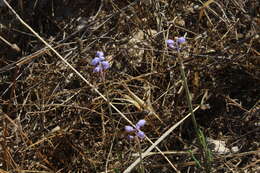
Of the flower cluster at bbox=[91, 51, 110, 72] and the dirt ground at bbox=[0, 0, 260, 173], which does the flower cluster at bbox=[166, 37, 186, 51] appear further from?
the dirt ground at bbox=[0, 0, 260, 173]

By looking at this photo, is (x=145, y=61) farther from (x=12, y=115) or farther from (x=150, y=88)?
(x=12, y=115)

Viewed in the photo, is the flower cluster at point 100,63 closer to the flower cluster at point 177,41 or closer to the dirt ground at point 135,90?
the flower cluster at point 177,41

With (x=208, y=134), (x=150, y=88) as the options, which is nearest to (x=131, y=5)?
(x=150, y=88)

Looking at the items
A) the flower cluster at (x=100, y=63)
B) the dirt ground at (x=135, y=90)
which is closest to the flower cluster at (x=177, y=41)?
the flower cluster at (x=100, y=63)

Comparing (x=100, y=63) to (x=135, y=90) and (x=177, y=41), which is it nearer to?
(x=177, y=41)

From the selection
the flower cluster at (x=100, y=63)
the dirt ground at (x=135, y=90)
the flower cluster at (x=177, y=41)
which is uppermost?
the flower cluster at (x=177, y=41)

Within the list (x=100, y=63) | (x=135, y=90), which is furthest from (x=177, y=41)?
(x=135, y=90)

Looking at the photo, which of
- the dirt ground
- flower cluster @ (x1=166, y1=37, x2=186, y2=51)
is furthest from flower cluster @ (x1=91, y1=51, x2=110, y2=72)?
the dirt ground

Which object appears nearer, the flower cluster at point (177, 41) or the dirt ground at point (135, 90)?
the flower cluster at point (177, 41)
